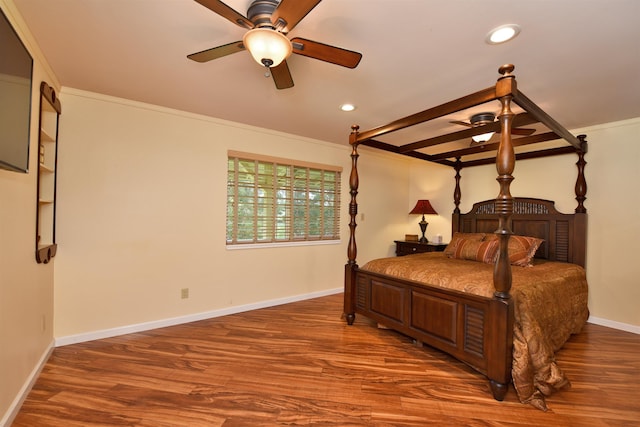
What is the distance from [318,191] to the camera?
14.2 ft

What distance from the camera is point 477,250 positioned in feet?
10.7

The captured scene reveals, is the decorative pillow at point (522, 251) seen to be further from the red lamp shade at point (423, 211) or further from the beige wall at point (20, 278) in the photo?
the beige wall at point (20, 278)

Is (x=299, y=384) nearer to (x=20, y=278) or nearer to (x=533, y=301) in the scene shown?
(x=533, y=301)

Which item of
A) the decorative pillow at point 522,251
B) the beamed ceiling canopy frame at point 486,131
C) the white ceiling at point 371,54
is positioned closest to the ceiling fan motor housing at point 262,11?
the white ceiling at point 371,54

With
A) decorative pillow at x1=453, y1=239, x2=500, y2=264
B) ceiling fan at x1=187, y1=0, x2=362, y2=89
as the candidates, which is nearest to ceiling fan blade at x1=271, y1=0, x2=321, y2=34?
ceiling fan at x1=187, y1=0, x2=362, y2=89

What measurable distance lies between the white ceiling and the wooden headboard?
3.76ft

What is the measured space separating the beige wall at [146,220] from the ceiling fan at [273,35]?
1.70 m

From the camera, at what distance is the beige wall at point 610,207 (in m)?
3.10

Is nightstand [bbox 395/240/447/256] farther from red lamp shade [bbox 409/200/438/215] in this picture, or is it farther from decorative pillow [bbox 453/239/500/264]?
decorative pillow [bbox 453/239/500/264]

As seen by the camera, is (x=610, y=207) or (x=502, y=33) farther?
(x=610, y=207)

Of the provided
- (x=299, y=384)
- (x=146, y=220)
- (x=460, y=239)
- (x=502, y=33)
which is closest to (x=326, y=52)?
(x=502, y=33)

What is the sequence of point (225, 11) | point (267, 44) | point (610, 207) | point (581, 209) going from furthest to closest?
1. point (581, 209)
2. point (610, 207)
3. point (267, 44)
4. point (225, 11)

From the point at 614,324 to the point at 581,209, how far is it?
1.30m

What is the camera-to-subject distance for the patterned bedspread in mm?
1914
